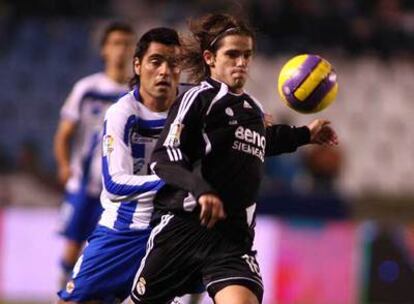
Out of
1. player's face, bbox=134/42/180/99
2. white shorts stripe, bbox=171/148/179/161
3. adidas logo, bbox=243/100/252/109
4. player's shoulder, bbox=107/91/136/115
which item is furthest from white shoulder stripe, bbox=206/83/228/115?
player's shoulder, bbox=107/91/136/115

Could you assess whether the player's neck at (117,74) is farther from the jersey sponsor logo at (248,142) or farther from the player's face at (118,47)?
the jersey sponsor logo at (248,142)

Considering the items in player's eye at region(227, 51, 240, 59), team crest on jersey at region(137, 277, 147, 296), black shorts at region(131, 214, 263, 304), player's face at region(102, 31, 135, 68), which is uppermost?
player's face at region(102, 31, 135, 68)

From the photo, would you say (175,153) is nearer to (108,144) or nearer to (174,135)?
(174,135)

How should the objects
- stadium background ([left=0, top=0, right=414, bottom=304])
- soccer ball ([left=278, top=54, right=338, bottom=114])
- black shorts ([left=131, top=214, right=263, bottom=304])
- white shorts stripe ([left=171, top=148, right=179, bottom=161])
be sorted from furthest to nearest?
stadium background ([left=0, top=0, right=414, bottom=304]) < soccer ball ([left=278, top=54, right=338, bottom=114]) < black shorts ([left=131, top=214, right=263, bottom=304]) < white shorts stripe ([left=171, top=148, right=179, bottom=161])

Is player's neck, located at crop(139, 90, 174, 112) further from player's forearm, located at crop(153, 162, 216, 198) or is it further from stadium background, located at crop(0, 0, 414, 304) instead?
stadium background, located at crop(0, 0, 414, 304)

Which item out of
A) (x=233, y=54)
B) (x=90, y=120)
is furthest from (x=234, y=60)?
(x=90, y=120)

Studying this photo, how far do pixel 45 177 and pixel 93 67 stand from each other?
169 cm

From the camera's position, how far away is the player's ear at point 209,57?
239 inches

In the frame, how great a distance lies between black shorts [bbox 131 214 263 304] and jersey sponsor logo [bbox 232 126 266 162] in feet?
1.42

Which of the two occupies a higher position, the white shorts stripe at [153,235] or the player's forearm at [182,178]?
the player's forearm at [182,178]

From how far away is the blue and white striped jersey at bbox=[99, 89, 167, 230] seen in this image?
6.34 meters

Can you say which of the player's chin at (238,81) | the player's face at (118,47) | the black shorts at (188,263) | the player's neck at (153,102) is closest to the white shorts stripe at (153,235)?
the black shorts at (188,263)

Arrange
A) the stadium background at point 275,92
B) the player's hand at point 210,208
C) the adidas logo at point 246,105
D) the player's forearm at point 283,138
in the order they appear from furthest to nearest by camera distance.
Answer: the stadium background at point 275,92, the player's forearm at point 283,138, the adidas logo at point 246,105, the player's hand at point 210,208

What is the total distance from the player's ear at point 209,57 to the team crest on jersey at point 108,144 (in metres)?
0.74
